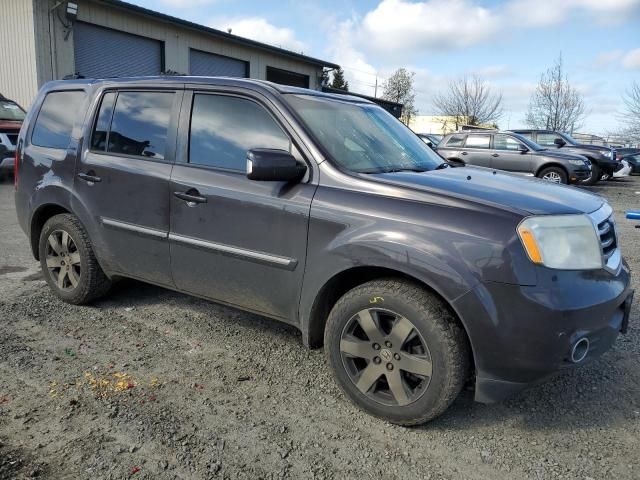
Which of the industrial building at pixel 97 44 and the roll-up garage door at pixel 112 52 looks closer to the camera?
the industrial building at pixel 97 44

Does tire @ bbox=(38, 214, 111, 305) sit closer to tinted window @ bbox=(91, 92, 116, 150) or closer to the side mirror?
tinted window @ bbox=(91, 92, 116, 150)

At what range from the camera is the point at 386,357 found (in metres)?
2.80

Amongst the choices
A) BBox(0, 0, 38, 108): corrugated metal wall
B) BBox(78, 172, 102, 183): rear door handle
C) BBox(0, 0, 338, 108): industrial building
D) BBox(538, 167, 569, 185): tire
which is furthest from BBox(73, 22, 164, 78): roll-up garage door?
BBox(78, 172, 102, 183): rear door handle

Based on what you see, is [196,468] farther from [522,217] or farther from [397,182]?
[522,217]

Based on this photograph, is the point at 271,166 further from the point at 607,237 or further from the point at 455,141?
Result: the point at 455,141

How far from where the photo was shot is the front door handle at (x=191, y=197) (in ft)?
11.0

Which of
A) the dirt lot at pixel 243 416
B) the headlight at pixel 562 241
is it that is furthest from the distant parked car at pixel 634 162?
the headlight at pixel 562 241

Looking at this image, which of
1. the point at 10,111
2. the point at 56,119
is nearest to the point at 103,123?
the point at 56,119

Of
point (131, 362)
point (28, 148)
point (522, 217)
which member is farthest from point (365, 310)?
point (28, 148)

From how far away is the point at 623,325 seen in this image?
9.46ft

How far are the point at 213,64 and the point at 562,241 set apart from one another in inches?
801

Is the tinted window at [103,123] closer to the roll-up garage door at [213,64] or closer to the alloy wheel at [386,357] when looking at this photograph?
the alloy wheel at [386,357]

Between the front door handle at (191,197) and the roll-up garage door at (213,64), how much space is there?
17.4 metres

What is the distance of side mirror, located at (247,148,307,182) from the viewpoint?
9.43ft
